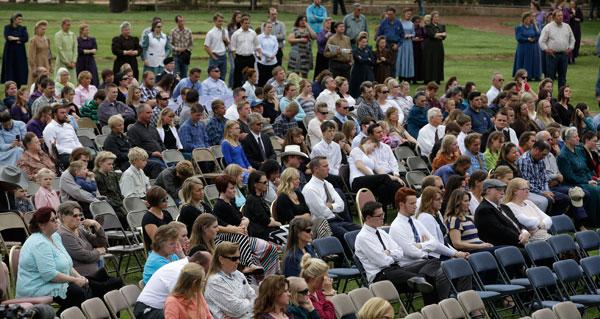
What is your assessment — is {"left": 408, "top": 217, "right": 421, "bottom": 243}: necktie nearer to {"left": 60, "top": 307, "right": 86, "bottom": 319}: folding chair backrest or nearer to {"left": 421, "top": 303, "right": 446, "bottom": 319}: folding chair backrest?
{"left": 421, "top": 303, "right": 446, "bottom": 319}: folding chair backrest

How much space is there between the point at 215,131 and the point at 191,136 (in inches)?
19.0

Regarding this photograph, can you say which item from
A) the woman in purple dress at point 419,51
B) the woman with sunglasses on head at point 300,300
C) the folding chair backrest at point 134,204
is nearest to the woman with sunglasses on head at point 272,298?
the woman with sunglasses on head at point 300,300

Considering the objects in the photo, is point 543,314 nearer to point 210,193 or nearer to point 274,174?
point 274,174

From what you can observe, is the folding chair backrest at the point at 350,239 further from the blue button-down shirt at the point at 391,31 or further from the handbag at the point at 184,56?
the blue button-down shirt at the point at 391,31

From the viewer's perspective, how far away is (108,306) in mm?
10422

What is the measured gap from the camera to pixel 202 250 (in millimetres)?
11133

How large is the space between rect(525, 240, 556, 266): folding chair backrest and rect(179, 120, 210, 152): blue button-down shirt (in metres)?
5.73

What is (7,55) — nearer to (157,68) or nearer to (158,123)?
(157,68)

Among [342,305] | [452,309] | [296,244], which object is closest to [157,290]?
[342,305]

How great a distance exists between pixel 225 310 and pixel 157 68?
13.7 meters

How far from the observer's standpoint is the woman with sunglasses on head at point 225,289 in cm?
1033

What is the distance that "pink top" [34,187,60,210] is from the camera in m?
13.4

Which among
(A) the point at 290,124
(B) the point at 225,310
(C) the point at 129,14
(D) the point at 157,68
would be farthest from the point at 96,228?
(C) the point at 129,14

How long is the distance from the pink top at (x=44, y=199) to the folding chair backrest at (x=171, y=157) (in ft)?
10.4
